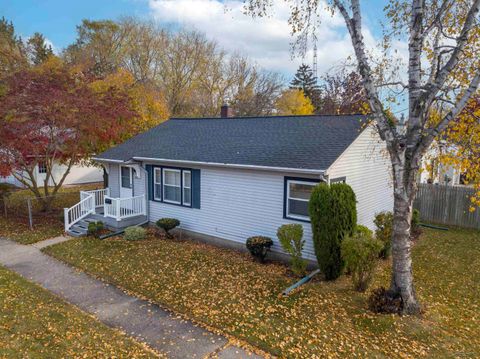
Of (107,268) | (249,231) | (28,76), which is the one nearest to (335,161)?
(249,231)

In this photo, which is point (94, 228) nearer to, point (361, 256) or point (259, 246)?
point (259, 246)

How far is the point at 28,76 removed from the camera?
13906mm

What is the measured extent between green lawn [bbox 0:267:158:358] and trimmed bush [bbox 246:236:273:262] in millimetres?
4767

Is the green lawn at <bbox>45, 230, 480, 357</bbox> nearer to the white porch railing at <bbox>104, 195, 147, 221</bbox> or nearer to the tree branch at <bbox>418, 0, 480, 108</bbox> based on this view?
the white porch railing at <bbox>104, 195, 147, 221</bbox>

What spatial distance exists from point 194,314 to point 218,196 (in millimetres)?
5284

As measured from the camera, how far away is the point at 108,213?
45.5ft

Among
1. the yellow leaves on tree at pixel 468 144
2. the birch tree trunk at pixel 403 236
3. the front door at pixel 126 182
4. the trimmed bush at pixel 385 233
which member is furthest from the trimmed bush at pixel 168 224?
the yellow leaves on tree at pixel 468 144

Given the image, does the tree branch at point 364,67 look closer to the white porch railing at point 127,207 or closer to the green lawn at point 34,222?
the white porch railing at point 127,207

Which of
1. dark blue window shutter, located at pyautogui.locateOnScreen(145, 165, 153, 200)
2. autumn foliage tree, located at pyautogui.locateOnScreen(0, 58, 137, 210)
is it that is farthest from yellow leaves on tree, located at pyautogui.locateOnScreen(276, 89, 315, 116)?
dark blue window shutter, located at pyautogui.locateOnScreen(145, 165, 153, 200)

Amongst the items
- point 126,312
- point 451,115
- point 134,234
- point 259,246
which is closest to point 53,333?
point 126,312

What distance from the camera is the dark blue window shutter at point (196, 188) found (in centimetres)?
1235

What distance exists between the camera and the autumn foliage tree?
43.9 ft

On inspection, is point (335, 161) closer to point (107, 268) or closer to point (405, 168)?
point (405, 168)

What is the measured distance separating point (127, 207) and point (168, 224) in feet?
8.51
